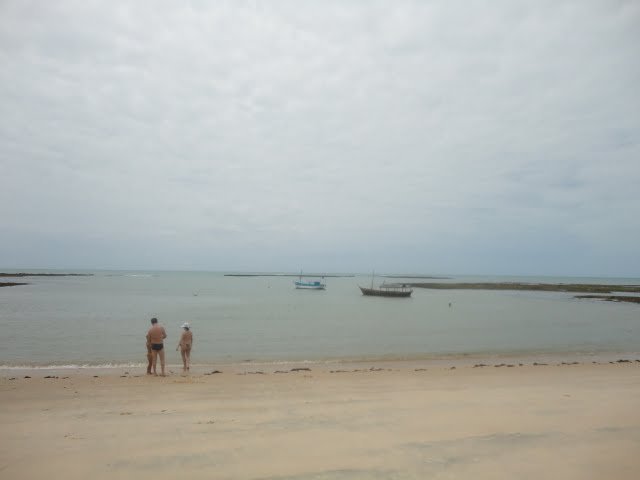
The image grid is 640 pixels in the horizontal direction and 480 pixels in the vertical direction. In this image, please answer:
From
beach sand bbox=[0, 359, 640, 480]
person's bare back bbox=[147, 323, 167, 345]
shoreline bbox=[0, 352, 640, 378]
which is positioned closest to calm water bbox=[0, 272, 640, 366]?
shoreline bbox=[0, 352, 640, 378]

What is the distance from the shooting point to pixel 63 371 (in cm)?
1502

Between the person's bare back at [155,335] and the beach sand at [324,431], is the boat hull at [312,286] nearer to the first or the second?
the person's bare back at [155,335]

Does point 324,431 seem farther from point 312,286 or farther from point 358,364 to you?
point 312,286

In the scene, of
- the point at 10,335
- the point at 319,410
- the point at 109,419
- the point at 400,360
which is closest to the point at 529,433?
the point at 319,410

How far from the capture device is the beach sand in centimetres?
496

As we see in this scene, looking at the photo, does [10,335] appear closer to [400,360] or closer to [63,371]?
[63,371]

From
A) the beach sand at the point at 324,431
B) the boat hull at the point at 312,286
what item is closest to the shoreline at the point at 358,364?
the beach sand at the point at 324,431

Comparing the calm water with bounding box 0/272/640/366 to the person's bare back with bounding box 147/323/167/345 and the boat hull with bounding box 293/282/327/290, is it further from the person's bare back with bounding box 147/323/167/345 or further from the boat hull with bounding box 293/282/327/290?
the boat hull with bounding box 293/282/327/290

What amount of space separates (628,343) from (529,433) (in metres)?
23.4

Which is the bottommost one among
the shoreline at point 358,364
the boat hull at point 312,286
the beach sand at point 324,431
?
the boat hull at point 312,286

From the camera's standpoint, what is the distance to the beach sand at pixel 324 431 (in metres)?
4.96

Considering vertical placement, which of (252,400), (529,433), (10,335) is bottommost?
(10,335)

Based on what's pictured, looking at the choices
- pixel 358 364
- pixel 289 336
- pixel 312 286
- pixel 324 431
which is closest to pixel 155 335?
pixel 358 364

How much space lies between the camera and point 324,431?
20.8 ft
